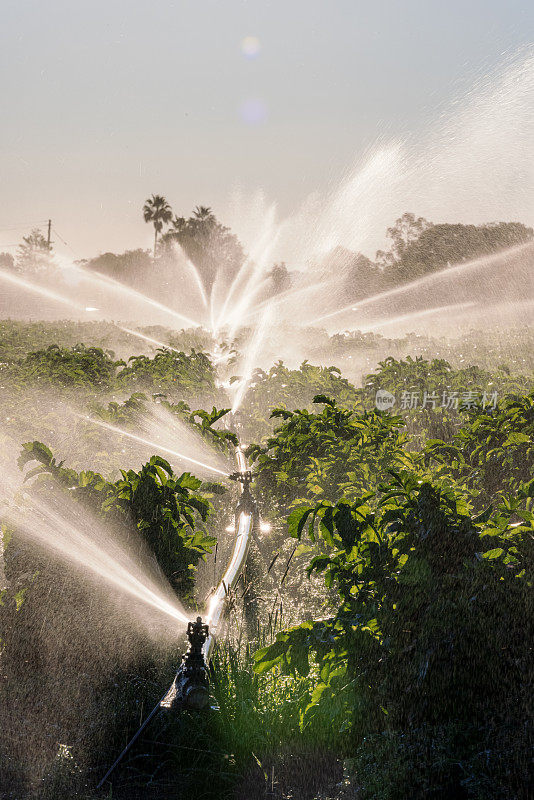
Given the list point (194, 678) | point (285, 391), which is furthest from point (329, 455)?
point (285, 391)

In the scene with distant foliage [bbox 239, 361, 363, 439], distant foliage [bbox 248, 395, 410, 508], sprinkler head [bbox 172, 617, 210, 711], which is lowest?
sprinkler head [bbox 172, 617, 210, 711]

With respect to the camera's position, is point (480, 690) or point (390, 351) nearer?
point (480, 690)

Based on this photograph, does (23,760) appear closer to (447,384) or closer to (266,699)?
(266,699)

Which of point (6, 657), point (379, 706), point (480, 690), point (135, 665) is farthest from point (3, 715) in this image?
point (480, 690)

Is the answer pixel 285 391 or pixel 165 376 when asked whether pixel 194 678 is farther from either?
pixel 285 391

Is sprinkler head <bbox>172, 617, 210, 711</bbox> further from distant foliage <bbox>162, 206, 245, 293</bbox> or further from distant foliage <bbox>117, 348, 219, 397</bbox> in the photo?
distant foliage <bbox>162, 206, 245, 293</bbox>

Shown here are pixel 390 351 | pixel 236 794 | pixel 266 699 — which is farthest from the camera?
pixel 390 351

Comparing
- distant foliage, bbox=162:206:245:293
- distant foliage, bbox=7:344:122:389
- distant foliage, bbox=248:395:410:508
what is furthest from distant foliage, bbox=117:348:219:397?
distant foliage, bbox=162:206:245:293

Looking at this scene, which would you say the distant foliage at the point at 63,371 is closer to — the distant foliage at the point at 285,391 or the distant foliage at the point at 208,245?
the distant foliage at the point at 285,391

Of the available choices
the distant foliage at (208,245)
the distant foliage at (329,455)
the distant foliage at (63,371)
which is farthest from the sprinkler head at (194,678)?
the distant foliage at (208,245)

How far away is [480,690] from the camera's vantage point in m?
2.59

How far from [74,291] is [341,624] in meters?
78.8

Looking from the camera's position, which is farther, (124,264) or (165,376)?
(124,264)

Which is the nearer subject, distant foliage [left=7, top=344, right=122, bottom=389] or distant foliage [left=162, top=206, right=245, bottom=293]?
distant foliage [left=7, top=344, right=122, bottom=389]
